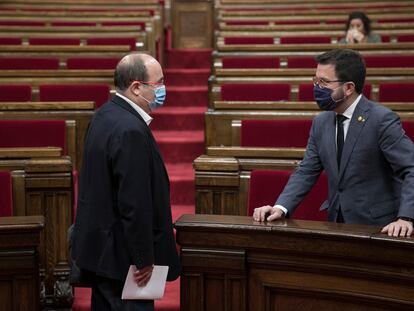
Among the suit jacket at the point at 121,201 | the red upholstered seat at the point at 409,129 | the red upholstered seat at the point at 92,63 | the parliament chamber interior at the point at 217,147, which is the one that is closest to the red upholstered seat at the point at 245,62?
the parliament chamber interior at the point at 217,147

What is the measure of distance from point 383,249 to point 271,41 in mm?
1588

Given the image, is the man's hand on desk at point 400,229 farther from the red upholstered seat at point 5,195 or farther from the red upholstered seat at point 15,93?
the red upholstered seat at point 15,93

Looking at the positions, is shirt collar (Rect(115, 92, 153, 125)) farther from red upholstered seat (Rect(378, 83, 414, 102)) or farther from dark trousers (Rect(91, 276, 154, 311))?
red upholstered seat (Rect(378, 83, 414, 102))

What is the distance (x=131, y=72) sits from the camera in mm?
814

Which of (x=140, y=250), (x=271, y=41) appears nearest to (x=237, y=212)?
(x=140, y=250)

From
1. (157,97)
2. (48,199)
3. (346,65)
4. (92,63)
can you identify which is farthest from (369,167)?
(92,63)

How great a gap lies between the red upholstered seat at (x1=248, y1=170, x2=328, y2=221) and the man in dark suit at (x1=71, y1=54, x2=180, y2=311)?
33cm

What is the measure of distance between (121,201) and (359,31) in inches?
60.9

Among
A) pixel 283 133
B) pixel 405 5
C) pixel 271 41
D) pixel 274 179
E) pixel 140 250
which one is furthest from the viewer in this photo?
pixel 405 5

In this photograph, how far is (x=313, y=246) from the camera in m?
0.80

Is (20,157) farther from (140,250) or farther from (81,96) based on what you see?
(81,96)

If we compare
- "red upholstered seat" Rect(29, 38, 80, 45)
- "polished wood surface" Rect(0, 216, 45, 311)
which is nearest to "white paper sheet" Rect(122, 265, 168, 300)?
"polished wood surface" Rect(0, 216, 45, 311)

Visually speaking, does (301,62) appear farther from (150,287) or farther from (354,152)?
(150,287)

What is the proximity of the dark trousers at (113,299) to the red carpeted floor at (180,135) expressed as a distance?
0.36 meters
